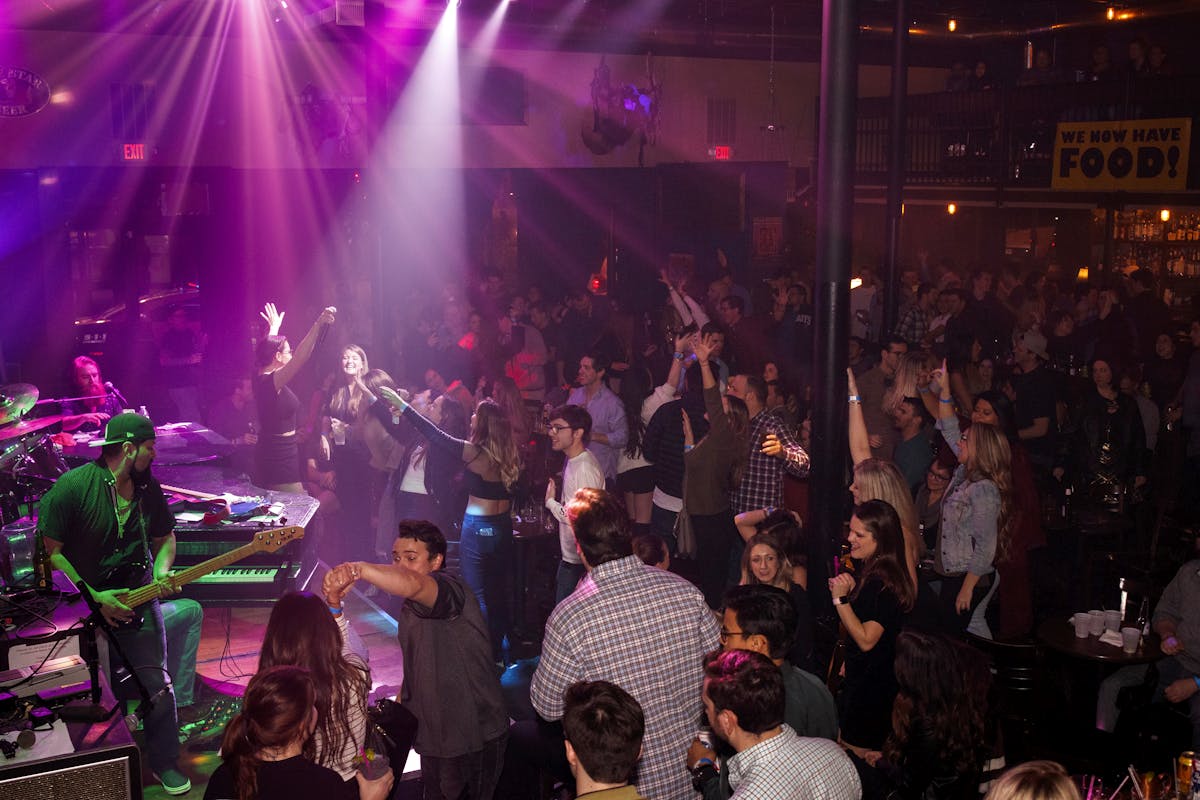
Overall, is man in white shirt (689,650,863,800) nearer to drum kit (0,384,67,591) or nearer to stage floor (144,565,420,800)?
stage floor (144,565,420,800)

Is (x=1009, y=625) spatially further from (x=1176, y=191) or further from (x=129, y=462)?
(x=1176, y=191)

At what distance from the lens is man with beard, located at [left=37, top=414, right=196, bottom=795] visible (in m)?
4.60

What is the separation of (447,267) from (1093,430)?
26.4 feet

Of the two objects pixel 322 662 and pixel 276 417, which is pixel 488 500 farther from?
pixel 322 662

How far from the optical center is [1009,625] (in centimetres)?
530

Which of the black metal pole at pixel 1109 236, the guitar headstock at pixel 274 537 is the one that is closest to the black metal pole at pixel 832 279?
the guitar headstock at pixel 274 537

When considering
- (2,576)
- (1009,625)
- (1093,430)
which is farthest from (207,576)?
(1093,430)

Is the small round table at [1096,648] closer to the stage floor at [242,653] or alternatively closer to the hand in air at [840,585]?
the hand in air at [840,585]

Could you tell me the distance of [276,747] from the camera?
2955 millimetres

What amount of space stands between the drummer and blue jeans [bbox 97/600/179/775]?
2.83m

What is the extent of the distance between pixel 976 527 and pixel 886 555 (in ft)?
3.52

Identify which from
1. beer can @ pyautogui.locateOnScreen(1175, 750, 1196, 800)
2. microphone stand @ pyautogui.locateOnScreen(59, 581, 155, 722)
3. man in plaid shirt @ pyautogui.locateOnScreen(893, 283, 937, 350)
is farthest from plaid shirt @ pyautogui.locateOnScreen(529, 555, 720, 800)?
man in plaid shirt @ pyautogui.locateOnScreen(893, 283, 937, 350)

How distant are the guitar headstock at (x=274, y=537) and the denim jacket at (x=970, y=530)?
3.03m

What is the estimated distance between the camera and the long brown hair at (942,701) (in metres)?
3.75
